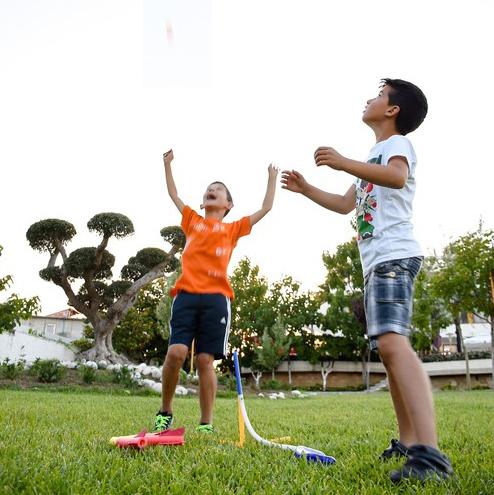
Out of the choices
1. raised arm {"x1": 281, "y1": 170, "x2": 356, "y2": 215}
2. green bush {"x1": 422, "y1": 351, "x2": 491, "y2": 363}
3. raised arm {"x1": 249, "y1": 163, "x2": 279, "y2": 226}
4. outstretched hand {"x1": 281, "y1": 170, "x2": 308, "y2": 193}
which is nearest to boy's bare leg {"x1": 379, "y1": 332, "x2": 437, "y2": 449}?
raised arm {"x1": 281, "y1": 170, "x2": 356, "y2": 215}

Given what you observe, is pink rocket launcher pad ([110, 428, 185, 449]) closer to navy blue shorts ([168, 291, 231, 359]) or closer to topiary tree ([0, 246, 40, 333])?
navy blue shorts ([168, 291, 231, 359])

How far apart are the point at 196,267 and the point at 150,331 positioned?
113 ft

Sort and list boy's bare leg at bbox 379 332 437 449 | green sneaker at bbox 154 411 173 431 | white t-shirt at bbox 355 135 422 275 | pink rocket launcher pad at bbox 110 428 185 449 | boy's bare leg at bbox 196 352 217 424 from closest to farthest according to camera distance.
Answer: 1. boy's bare leg at bbox 379 332 437 449
2. white t-shirt at bbox 355 135 422 275
3. pink rocket launcher pad at bbox 110 428 185 449
4. green sneaker at bbox 154 411 173 431
5. boy's bare leg at bbox 196 352 217 424

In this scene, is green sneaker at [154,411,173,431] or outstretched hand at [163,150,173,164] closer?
green sneaker at [154,411,173,431]

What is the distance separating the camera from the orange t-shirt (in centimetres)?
371

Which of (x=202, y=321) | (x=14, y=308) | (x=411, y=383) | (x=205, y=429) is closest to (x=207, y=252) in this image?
(x=202, y=321)

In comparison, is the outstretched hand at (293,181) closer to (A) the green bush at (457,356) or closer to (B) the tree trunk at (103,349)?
(B) the tree trunk at (103,349)

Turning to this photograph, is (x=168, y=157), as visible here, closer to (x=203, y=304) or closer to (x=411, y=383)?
(x=203, y=304)

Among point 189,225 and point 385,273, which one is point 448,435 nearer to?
point 385,273

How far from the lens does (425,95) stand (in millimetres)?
2648

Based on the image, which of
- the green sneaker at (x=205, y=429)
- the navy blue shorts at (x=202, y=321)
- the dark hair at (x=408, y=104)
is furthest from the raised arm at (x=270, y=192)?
the green sneaker at (x=205, y=429)

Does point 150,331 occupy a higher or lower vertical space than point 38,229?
lower

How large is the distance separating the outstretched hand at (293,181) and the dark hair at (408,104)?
1.94 feet

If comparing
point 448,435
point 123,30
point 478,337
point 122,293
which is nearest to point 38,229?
point 122,293
